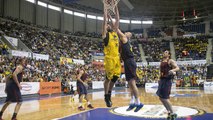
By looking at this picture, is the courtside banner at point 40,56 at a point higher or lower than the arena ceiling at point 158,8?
lower

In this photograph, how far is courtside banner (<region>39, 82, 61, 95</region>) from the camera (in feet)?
62.8

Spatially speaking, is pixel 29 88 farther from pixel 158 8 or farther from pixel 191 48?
pixel 191 48

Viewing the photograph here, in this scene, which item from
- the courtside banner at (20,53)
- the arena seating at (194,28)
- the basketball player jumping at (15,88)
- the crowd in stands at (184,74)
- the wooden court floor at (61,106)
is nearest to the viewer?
the basketball player jumping at (15,88)

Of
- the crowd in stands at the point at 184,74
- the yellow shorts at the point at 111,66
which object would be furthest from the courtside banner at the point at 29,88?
the crowd in stands at the point at 184,74

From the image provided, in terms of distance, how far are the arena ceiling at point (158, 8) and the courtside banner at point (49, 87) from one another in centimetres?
1931

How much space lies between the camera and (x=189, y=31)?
45.8 metres

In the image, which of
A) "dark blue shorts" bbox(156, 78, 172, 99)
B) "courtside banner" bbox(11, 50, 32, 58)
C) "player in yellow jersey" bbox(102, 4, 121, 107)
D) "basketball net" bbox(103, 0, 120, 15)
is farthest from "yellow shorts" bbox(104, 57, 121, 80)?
"courtside banner" bbox(11, 50, 32, 58)

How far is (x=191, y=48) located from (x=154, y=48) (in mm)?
6077

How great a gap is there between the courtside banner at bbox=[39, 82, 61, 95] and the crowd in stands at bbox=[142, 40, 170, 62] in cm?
2251

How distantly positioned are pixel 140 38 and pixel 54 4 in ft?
55.9

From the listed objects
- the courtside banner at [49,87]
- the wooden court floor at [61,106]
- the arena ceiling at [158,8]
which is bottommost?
the wooden court floor at [61,106]

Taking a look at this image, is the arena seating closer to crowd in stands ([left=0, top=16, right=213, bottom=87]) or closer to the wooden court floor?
crowd in stands ([left=0, top=16, right=213, bottom=87])

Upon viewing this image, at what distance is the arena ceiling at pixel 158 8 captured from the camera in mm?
39906

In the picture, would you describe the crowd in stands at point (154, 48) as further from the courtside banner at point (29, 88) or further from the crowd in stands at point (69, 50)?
the courtside banner at point (29, 88)
